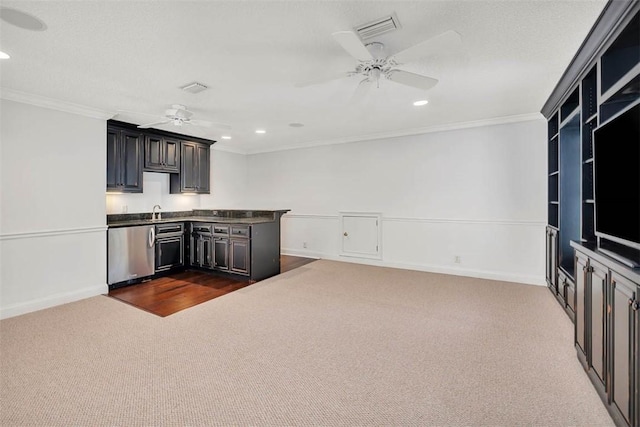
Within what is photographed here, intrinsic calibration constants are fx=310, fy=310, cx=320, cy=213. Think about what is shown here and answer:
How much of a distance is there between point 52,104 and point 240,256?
2.98 metres

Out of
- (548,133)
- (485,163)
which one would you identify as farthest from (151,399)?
(548,133)

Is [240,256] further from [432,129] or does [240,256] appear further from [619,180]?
[619,180]

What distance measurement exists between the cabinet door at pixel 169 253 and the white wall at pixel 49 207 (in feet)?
2.62

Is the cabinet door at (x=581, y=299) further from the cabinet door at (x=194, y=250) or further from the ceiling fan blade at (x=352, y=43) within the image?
the cabinet door at (x=194, y=250)

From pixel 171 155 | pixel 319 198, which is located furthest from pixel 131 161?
pixel 319 198

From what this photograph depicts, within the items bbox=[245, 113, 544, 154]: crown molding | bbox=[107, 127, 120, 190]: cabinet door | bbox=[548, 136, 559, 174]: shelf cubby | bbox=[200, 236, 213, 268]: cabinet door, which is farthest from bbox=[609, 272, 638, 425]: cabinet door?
bbox=[107, 127, 120, 190]: cabinet door

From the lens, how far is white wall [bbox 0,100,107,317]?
11.2ft

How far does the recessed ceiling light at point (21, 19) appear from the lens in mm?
1970

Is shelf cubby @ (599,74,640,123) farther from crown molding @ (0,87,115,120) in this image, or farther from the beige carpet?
crown molding @ (0,87,115,120)

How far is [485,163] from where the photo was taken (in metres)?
4.80

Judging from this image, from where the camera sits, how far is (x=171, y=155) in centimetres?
559

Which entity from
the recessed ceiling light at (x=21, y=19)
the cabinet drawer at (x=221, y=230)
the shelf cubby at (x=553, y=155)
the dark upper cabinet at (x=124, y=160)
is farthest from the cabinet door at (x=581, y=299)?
the dark upper cabinet at (x=124, y=160)

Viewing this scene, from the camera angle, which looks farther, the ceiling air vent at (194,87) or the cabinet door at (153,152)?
the cabinet door at (153,152)

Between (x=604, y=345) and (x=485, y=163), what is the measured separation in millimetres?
3435
